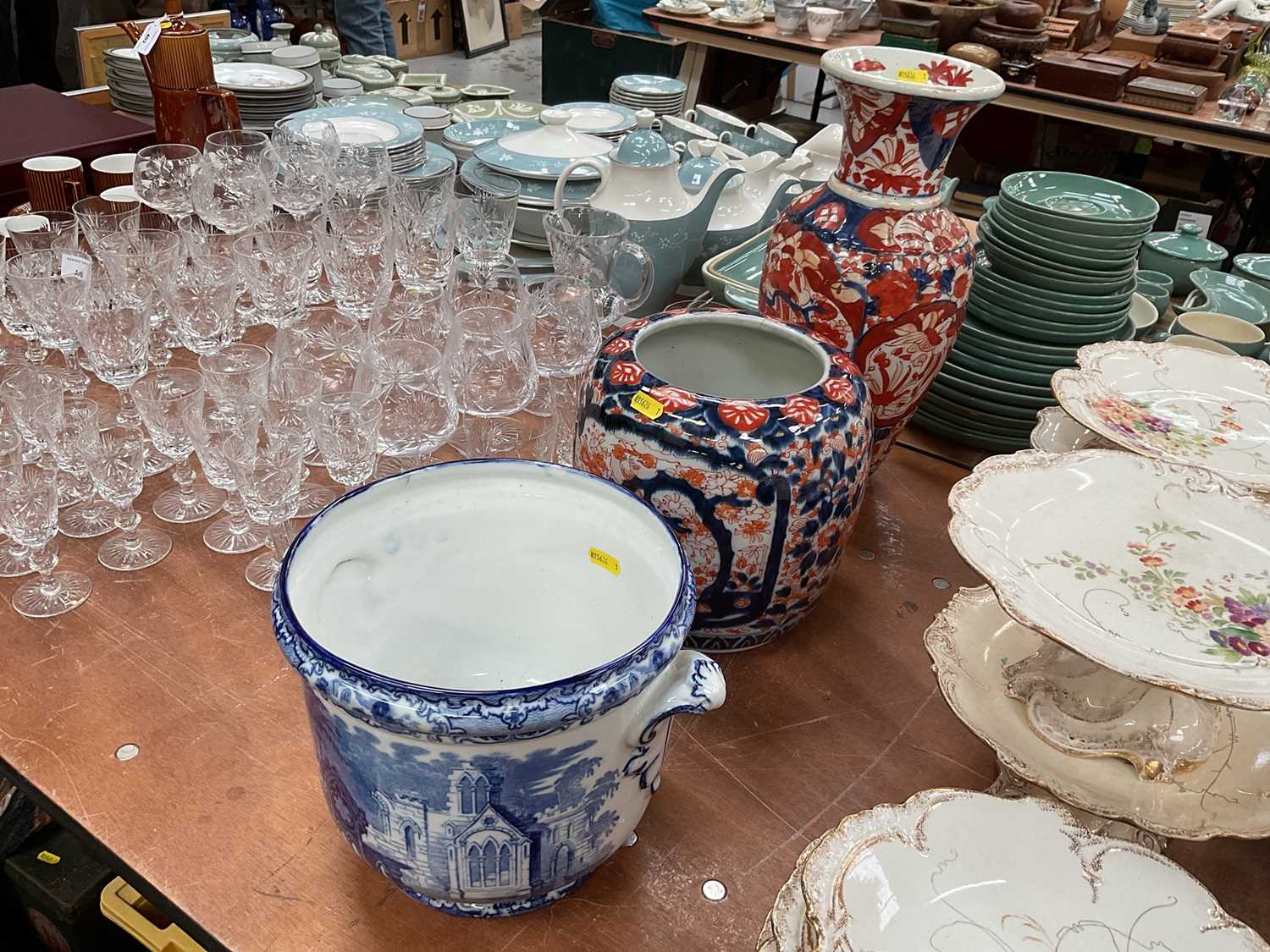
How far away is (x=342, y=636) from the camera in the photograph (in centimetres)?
67

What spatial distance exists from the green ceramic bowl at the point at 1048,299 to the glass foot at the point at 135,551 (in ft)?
2.89

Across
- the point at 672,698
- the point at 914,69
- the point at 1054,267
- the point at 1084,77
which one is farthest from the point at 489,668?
the point at 1084,77

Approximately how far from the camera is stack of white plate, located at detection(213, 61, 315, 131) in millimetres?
1737

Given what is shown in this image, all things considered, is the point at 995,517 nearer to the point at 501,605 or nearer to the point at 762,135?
the point at 501,605

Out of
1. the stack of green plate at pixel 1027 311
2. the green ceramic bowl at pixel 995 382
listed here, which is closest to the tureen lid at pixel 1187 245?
the stack of green plate at pixel 1027 311

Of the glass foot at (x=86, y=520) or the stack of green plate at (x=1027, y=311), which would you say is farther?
the stack of green plate at (x=1027, y=311)

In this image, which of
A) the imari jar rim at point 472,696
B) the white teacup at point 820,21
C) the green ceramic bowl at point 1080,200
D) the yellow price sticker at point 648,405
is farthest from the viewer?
the white teacup at point 820,21

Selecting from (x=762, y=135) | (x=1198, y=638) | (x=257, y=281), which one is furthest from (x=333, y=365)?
(x=762, y=135)

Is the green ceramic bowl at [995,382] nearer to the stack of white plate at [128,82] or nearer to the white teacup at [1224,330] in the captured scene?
the white teacup at [1224,330]

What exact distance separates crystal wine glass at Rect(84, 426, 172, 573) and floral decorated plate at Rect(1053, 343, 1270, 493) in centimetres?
84

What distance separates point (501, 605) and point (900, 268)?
479 millimetres

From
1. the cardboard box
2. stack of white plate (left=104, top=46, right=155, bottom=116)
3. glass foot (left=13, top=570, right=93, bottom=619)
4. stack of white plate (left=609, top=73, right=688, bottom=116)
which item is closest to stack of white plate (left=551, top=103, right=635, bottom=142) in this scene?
stack of white plate (left=609, top=73, right=688, bottom=116)

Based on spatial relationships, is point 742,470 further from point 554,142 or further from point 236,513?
point 554,142

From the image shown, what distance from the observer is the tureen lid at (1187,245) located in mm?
1786
